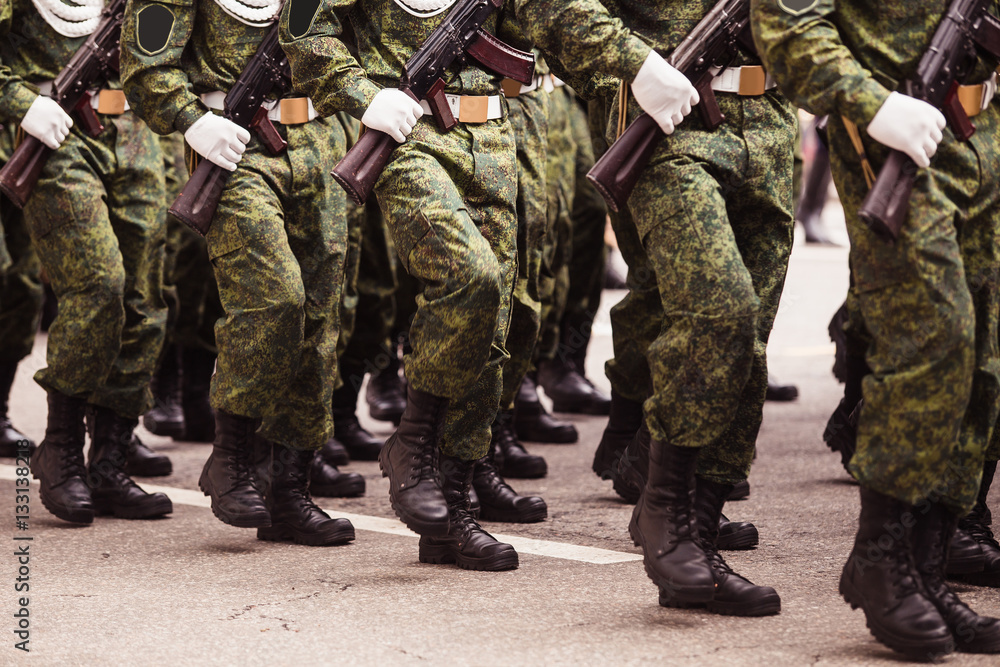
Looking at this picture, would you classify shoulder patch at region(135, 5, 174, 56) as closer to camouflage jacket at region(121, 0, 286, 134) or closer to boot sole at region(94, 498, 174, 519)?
camouflage jacket at region(121, 0, 286, 134)

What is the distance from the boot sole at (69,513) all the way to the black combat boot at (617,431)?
5.75 ft

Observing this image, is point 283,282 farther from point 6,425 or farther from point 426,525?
point 6,425

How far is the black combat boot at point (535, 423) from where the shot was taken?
21.0ft

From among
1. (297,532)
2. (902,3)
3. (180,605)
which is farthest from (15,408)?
(902,3)

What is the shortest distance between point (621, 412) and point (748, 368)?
67.1 inches

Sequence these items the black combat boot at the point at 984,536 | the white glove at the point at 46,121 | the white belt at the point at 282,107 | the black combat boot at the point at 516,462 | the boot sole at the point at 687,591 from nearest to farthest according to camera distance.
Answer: the boot sole at the point at 687,591, the black combat boot at the point at 984,536, the white belt at the point at 282,107, the white glove at the point at 46,121, the black combat boot at the point at 516,462

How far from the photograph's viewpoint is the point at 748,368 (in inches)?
140

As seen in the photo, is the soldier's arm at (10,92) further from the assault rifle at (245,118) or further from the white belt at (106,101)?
the assault rifle at (245,118)

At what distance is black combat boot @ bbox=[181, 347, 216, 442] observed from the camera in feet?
21.5

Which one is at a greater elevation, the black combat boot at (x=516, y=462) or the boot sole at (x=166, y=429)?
the black combat boot at (x=516, y=462)

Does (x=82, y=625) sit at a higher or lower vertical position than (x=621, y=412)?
lower

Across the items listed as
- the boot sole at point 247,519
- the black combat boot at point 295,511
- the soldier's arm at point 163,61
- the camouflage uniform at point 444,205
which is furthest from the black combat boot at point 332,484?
the soldier's arm at point 163,61

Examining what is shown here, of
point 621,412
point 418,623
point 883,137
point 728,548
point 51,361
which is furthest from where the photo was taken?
point 621,412

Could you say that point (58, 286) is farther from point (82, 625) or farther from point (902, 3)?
point (902, 3)
